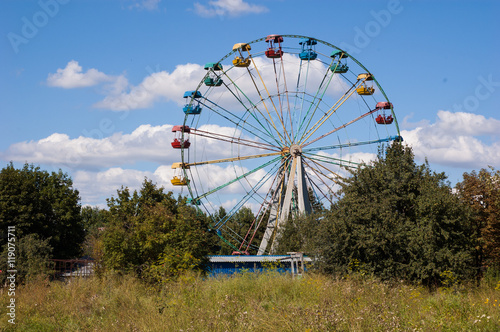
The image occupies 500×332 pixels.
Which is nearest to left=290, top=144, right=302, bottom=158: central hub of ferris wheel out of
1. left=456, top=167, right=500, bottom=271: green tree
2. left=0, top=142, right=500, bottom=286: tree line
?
left=0, top=142, right=500, bottom=286: tree line

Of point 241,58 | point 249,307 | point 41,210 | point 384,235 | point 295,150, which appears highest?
point 241,58

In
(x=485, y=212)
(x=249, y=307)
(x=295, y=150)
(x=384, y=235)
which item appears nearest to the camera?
(x=249, y=307)

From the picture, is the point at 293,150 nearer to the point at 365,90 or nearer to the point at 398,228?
the point at 365,90

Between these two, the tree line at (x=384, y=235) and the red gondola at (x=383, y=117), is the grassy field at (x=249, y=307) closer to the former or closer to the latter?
the tree line at (x=384, y=235)

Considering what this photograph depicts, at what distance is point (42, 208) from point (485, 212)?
28.7 m

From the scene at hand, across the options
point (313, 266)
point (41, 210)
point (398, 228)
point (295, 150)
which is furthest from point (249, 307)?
point (41, 210)

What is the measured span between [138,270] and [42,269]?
4021mm

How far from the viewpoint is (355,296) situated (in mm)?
10086

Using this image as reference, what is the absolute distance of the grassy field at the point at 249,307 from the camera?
27.1ft

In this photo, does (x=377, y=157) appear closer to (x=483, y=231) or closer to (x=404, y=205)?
(x=404, y=205)

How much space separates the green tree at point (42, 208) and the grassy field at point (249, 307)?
20.1m

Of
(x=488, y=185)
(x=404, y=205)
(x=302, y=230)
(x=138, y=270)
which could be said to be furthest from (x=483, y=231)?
(x=138, y=270)

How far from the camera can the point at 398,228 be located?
1991cm

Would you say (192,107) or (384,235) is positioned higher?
(192,107)
